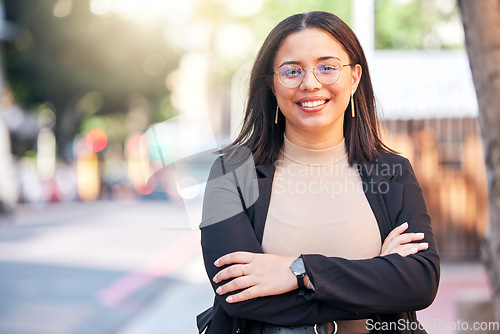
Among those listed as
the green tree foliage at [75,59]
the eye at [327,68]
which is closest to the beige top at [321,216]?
the eye at [327,68]

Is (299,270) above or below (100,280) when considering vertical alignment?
above

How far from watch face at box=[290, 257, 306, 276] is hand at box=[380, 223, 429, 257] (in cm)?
29

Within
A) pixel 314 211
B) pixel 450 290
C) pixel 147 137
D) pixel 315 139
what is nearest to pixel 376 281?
pixel 314 211

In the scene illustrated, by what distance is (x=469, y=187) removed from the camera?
9.60 m

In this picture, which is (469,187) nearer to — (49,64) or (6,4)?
(49,64)

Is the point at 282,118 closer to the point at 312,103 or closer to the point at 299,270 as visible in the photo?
the point at 312,103

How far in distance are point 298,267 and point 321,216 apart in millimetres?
231

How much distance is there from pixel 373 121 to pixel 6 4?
2855cm

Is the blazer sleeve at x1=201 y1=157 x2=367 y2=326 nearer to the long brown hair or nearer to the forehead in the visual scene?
the long brown hair

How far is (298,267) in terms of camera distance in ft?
6.18

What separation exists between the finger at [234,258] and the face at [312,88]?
499mm

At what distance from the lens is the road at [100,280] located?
6484mm

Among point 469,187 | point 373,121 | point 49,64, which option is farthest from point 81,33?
point 373,121

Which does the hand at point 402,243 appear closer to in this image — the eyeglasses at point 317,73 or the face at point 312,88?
the face at point 312,88
